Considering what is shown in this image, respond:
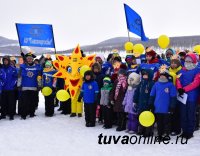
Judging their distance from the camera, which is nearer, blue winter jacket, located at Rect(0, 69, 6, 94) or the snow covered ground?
the snow covered ground

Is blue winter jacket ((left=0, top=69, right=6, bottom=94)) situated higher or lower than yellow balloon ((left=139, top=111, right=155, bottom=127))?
higher

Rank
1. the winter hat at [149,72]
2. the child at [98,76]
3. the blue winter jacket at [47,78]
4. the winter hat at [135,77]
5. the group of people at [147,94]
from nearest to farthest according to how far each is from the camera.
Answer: the group of people at [147,94] < the winter hat at [149,72] < the winter hat at [135,77] < the child at [98,76] < the blue winter jacket at [47,78]

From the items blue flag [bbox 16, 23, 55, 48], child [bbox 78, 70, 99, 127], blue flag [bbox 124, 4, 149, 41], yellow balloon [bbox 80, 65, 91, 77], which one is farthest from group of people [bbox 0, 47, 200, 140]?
blue flag [bbox 124, 4, 149, 41]

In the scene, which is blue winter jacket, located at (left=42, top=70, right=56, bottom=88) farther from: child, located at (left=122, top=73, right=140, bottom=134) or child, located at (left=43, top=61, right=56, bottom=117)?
child, located at (left=122, top=73, right=140, bottom=134)

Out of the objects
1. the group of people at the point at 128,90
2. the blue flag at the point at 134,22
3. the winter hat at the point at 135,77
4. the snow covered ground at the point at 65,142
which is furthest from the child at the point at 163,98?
the blue flag at the point at 134,22

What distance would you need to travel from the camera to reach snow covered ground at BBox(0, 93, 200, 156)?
6.22 metres

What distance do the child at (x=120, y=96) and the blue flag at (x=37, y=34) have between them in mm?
3693

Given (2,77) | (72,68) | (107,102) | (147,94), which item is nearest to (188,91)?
(147,94)

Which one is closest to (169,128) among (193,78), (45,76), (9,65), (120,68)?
(193,78)

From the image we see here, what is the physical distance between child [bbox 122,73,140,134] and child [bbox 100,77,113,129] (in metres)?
0.59

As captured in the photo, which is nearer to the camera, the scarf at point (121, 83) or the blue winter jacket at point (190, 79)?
the blue winter jacket at point (190, 79)

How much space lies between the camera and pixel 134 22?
1167 cm

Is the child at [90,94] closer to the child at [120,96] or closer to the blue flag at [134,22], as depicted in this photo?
the child at [120,96]

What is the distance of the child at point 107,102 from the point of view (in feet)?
26.5
